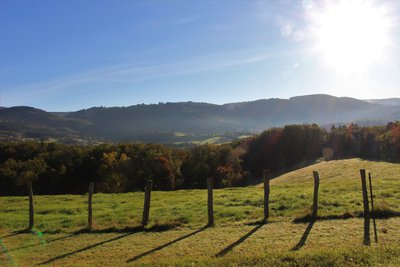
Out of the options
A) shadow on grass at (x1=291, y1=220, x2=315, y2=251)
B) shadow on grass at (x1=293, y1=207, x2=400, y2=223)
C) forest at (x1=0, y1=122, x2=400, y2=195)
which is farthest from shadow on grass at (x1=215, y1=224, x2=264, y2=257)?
forest at (x1=0, y1=122, x2=400, y2=195)

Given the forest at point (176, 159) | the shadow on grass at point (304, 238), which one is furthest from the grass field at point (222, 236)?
the forest at point (176, 159)

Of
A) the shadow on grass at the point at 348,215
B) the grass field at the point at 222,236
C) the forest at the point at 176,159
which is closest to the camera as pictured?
the grass field at the point at 222,236

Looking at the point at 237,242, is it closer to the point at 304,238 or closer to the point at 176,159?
the point at 304,238

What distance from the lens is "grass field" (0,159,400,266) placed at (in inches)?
539

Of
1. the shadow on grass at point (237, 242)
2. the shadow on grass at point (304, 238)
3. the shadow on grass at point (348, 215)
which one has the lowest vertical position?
the shadow on grass at point (237, 242)

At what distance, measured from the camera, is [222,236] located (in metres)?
19.2

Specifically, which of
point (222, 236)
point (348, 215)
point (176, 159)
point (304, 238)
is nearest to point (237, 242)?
point (222, 236)

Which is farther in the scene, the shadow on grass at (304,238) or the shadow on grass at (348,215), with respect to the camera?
the shadow on grass at (348,215)

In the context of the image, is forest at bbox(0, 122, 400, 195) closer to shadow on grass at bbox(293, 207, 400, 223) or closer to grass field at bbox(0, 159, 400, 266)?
grass field at bbox(0, 159, 400, 266)

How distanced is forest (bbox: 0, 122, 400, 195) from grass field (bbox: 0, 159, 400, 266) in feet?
185

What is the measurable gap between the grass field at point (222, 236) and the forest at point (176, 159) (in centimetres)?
5627

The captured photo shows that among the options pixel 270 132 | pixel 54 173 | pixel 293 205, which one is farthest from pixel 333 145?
pixel 293 205

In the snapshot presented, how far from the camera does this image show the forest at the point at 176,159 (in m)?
85.4

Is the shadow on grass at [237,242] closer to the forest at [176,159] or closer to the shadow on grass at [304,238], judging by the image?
the shadow on grass at [304,238]
